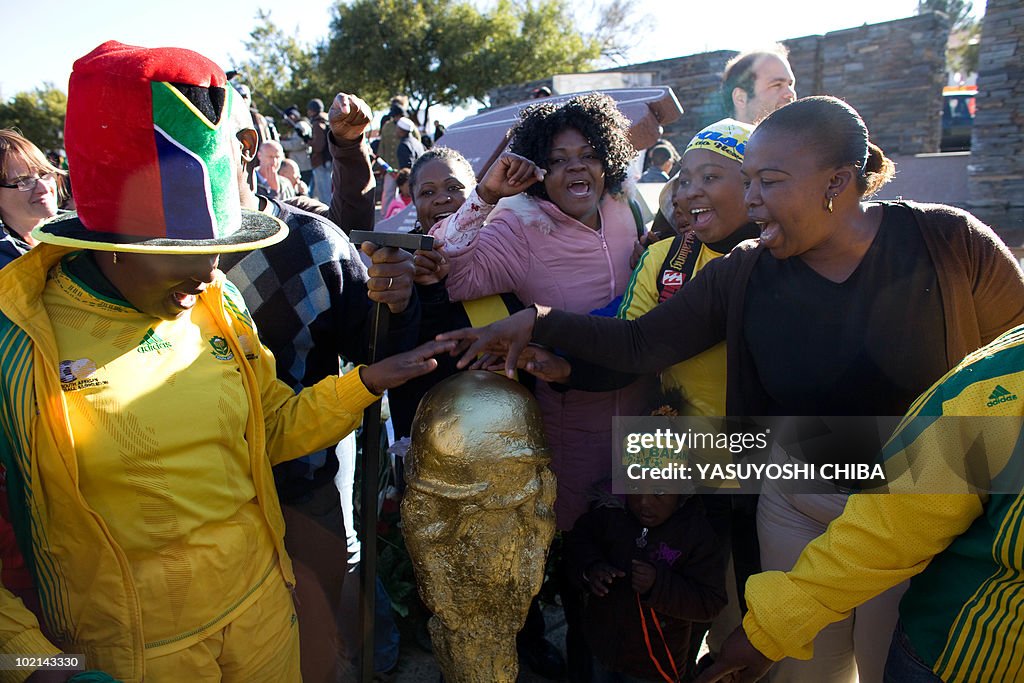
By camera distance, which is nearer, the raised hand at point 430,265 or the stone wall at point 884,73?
the raised hand at point 430,265

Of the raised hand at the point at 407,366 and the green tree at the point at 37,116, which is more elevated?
the green tree at the point at 37,116

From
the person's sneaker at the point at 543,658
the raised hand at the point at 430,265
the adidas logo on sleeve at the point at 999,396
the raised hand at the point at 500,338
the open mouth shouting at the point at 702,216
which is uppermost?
the open mouth shouting at the point at 702,216

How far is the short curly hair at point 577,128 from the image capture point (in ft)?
8.24

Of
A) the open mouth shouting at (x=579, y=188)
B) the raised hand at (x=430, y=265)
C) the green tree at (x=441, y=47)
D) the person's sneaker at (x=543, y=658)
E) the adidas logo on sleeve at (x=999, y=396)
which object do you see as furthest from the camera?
the green tree at (x=441, y=47)

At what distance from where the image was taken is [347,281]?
2.27 metres

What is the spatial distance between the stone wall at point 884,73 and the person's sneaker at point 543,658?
36.5ft

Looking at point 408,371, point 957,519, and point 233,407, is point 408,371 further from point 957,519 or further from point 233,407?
point 957,519

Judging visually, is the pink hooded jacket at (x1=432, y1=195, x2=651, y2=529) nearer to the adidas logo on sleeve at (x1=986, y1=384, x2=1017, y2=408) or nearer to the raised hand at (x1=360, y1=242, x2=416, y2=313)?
the raised hand at (x1=360, y1=242, x2=416, y2=313)

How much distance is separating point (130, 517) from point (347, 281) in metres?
0.98

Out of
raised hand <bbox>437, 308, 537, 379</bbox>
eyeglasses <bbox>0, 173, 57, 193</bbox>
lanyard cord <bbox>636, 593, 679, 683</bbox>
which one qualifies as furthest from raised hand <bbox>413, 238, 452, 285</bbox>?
eyeglasses <bbox>0, 173, 57, 193</bbox>

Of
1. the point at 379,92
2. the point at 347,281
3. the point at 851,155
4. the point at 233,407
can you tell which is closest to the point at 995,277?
the point at 851,155

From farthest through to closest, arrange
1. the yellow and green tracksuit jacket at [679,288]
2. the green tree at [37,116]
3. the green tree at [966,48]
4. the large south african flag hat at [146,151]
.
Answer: the green tree at [37,116]
the green tree at [966,48]
the yellow and green tracksuit jacket at [679,288]
the large south african flag hat at [146,151]

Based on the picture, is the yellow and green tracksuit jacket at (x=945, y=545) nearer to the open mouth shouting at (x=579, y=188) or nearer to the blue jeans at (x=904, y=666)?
the blue jeans at (x=904, y=666)
